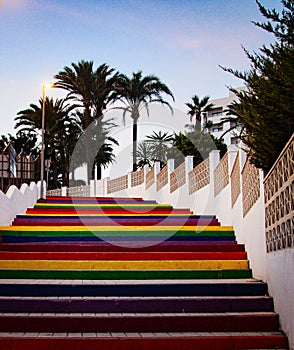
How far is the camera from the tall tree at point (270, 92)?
621cm

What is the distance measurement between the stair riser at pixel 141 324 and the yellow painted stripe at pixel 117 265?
6.95ft

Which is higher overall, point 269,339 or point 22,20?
point 22,20

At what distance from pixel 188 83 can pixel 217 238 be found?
5697 millimetres

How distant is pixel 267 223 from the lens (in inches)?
317

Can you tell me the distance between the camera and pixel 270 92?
22.1 ft

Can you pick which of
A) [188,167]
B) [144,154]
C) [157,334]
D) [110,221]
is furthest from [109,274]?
[144,154]

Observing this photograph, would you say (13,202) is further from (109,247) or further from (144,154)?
(144,154)

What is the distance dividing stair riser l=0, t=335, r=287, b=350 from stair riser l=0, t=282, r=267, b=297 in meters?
1.35

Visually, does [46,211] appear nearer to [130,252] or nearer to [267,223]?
[130,252]

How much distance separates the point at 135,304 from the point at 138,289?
517 millimetres

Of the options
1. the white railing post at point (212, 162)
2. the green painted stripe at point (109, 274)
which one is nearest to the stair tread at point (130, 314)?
the green painted stripe at point (109, 274)

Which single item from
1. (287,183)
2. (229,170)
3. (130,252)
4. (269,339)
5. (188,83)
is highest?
(188,83)

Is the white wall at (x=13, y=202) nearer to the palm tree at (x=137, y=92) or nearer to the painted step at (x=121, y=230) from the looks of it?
the painted step at (x=121, y=230)

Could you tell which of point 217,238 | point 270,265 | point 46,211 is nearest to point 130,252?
point 217,238
